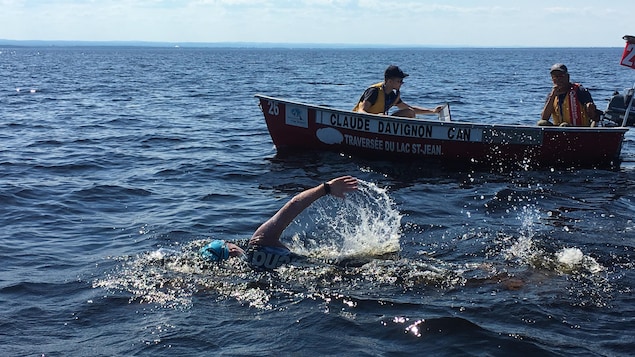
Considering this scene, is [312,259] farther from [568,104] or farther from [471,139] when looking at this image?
[568,104]

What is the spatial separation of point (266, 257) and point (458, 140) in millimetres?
6816

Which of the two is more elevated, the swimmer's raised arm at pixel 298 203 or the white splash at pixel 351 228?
the swimmer's raised arm at pixel 298 203

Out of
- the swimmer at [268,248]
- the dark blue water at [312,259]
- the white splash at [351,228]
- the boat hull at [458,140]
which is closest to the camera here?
the dark blue water at [312,259]

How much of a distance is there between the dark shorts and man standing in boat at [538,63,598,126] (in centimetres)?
772

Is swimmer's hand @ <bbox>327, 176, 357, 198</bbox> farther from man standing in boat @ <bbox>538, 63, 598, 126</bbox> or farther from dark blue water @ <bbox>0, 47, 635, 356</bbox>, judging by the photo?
man standing in boat @ <bbox>538, 63, 598, 126</bbox>

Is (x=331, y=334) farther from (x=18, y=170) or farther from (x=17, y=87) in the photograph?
(x=17, y=87)

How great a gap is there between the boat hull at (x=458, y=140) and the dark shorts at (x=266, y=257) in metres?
6.31

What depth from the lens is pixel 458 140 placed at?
1249cm

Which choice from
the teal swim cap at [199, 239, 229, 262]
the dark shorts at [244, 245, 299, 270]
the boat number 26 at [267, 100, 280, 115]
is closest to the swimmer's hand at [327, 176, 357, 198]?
the dark shorts at [244, 245, 299, 270]

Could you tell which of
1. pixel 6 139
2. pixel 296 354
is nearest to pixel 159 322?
pixel 296 354

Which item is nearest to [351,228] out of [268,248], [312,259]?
[312,259]

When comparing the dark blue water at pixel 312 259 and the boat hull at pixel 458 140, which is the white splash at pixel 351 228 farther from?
the boat hull at pixel 458 140

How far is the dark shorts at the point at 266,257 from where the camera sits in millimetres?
6785

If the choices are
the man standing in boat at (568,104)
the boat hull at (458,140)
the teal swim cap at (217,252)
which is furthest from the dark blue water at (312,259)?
the man standing in boat at (568,104)
